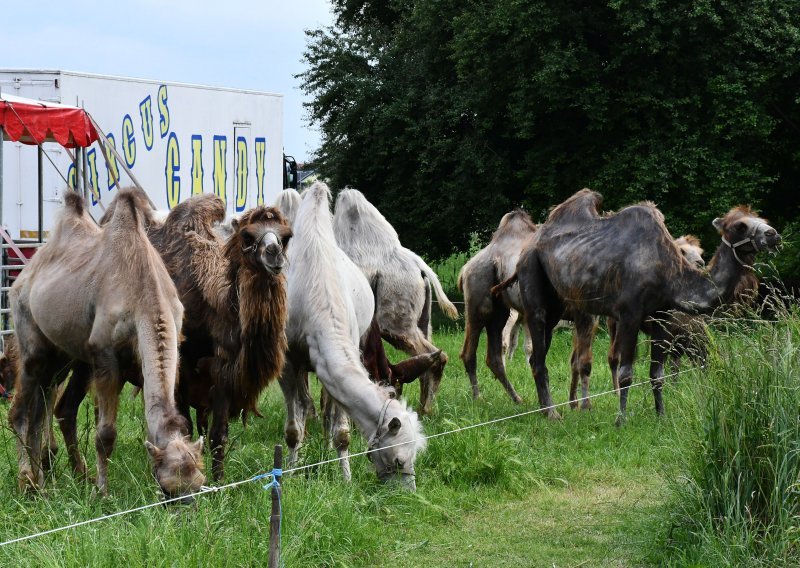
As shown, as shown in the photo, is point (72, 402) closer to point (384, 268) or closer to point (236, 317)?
point (236, 317)

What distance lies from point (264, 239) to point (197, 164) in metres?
10.7

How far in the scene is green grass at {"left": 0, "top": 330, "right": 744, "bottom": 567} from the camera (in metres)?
5.76

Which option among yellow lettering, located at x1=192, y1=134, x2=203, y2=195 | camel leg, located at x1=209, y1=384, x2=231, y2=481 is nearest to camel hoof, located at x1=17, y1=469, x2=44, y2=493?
camel leg, located at x1=209, y1=384, x2=231, y2=481

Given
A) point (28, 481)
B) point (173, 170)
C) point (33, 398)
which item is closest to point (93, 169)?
point (173, 170)

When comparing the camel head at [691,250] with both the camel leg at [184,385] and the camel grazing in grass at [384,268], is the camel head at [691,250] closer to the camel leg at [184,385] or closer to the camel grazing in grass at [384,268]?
the camel grazing in grass at [384,268]

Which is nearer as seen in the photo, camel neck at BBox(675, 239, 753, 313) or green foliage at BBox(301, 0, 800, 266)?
camel neck at BBox(675, 239, 753, 313)

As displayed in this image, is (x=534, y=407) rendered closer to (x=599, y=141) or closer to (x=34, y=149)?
(x=34, y=149)

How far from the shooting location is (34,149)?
50.0ft

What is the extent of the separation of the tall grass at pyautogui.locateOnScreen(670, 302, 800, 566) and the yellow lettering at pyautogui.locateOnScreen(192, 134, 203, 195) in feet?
41.0

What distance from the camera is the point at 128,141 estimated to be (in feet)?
53.5

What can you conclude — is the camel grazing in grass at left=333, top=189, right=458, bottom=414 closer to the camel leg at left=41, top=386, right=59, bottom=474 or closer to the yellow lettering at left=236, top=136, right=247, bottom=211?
the camel leg at left=41, top=386, right=59, bottom=474

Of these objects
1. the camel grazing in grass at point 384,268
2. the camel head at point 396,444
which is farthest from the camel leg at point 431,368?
the camel head at point 396,444

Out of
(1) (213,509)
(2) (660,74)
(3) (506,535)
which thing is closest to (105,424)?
(1) (213,509)

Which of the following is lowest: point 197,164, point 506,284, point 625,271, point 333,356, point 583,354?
point 583,354
